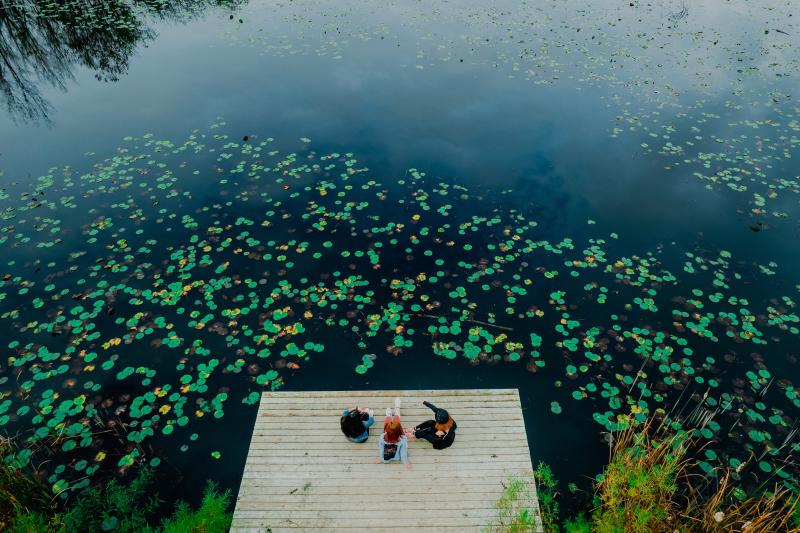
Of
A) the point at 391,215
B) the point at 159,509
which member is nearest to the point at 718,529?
the point at 159,509

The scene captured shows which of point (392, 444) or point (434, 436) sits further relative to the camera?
point (434, 436)

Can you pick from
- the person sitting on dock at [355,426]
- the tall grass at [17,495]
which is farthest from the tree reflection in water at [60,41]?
the person sitting on dock at [355,426]

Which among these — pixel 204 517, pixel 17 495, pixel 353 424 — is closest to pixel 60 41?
pixel 17 495

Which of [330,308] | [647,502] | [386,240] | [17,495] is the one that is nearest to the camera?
[17,495]

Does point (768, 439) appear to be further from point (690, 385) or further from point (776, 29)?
point (776, 29)

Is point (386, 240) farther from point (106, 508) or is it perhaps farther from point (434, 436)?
point (106, 508)
